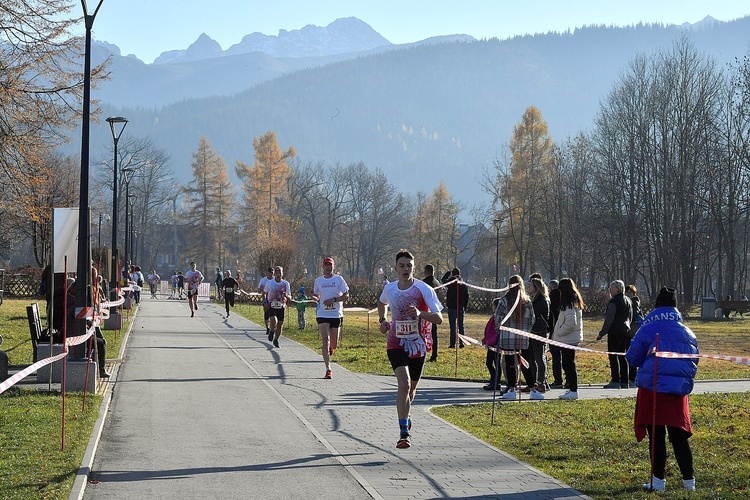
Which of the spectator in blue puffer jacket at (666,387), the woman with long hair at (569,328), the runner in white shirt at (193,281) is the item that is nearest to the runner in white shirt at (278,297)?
the woman with long hair at (569,328)

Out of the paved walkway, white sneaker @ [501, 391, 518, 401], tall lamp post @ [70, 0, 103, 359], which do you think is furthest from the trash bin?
tall lamp post @ [70, 0, 103, 359]

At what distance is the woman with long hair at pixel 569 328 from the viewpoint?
16016 mm

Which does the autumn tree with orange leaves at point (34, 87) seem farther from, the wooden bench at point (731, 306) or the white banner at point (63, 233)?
the wooden bench at point (731, 306)

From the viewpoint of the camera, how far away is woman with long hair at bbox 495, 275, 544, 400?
606 inches

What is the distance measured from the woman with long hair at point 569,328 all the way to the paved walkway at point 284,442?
61 cm

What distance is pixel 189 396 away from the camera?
1472cm

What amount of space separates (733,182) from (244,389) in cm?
5160

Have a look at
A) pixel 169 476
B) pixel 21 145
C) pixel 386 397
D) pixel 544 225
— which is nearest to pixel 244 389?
pixel 386 397

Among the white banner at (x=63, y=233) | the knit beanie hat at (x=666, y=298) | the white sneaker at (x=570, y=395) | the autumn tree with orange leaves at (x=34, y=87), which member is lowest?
the white sneaker at (x=570, y=395)

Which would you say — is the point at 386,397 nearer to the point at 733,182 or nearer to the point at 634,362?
the point at 634,362

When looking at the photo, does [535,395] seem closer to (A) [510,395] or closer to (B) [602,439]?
(A) [510,395]

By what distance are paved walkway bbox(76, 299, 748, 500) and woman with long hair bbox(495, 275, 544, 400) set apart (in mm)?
640

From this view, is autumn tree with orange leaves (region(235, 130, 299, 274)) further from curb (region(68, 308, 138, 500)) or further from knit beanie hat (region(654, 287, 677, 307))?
knit beanie hat (region(654, 287, 677, 307))

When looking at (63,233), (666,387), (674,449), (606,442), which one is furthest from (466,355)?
(666,387)
